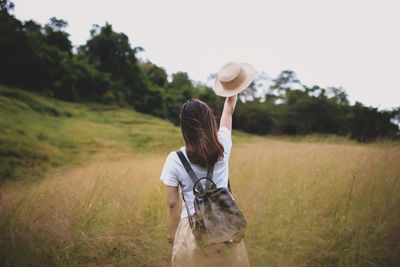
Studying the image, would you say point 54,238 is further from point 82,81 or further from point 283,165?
point 82,81

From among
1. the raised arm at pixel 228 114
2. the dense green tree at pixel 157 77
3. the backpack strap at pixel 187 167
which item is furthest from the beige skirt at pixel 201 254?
the dense green tree at pixel 157 77

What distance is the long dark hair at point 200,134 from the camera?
4.44ft

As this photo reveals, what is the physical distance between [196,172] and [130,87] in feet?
126

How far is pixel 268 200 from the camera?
285 centimetres

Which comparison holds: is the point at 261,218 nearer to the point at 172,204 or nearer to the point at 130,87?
the point at 172,204

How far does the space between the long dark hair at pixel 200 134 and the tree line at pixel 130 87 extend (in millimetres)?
959

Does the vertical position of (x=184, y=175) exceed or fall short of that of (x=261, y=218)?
it exceeds it

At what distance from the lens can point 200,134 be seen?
4.60ft

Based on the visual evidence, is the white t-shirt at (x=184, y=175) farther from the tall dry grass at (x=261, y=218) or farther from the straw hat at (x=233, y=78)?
the tall dry grass at (x=261, y=218)

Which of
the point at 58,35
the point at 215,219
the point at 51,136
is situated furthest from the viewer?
the point at 58,35

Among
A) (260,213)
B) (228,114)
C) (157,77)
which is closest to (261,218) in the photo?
(260,213)

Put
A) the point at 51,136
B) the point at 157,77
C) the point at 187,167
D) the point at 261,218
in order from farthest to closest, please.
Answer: the point at 157,77 → the point at 51,136 → the point at 261,218 → the point at 187,167

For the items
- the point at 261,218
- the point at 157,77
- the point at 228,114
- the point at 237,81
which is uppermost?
the point at 157,77

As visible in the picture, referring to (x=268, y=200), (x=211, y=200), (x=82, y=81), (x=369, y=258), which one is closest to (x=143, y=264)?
(x=211, y=200)
